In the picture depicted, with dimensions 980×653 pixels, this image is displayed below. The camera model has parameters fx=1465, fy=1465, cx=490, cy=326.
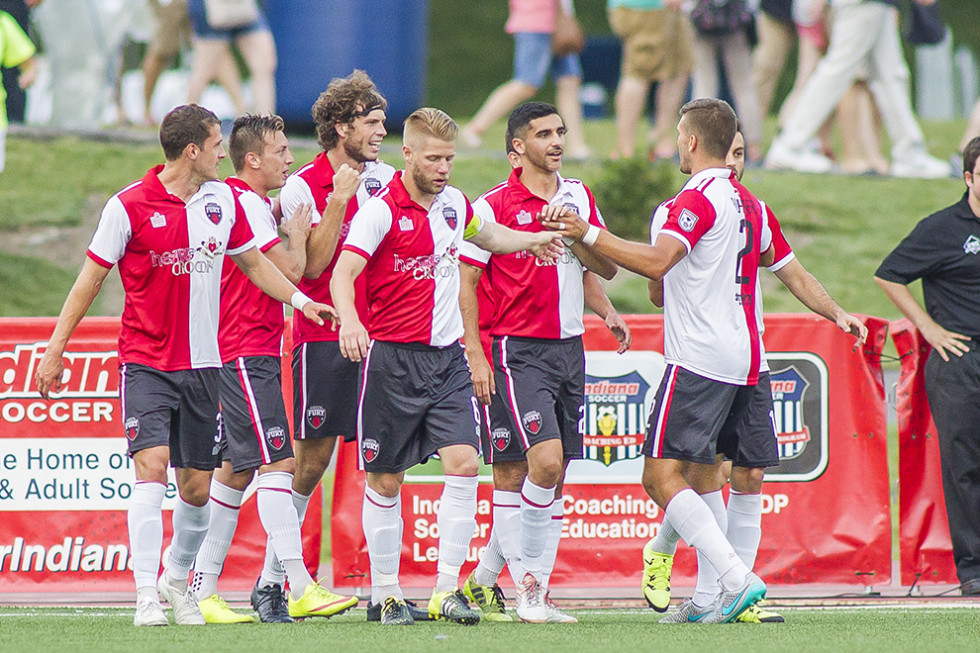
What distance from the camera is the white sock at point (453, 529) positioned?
22.5 feet

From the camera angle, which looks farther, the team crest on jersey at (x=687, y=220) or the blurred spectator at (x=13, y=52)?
the blurred spectator at (x=13, y=52)

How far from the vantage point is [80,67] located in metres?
15.0

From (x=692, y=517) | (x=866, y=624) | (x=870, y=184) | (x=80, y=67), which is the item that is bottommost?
(x=866, y=624)

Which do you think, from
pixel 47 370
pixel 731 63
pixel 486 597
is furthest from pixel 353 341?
pixel 731 63

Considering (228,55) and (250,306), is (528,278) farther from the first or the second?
(228,55)

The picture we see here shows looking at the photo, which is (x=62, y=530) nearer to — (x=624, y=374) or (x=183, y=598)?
(x=183, y=598)

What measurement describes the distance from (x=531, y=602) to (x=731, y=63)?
25.7 feet

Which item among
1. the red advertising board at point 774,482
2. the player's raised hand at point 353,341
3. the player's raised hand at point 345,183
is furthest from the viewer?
the red advertising board at point 774,482

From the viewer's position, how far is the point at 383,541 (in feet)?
22.6

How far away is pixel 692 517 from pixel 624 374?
6.85 feet

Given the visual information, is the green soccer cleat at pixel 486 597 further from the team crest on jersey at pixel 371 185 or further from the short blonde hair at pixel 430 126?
the short blonde hair at pixel 430 126

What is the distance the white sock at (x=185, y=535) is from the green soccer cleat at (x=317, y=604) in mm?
604

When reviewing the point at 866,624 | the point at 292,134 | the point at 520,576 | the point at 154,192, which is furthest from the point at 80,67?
the point at 866,624

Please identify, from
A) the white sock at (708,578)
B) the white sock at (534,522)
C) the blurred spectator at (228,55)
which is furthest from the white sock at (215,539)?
the blurred spectator at (228,55)
